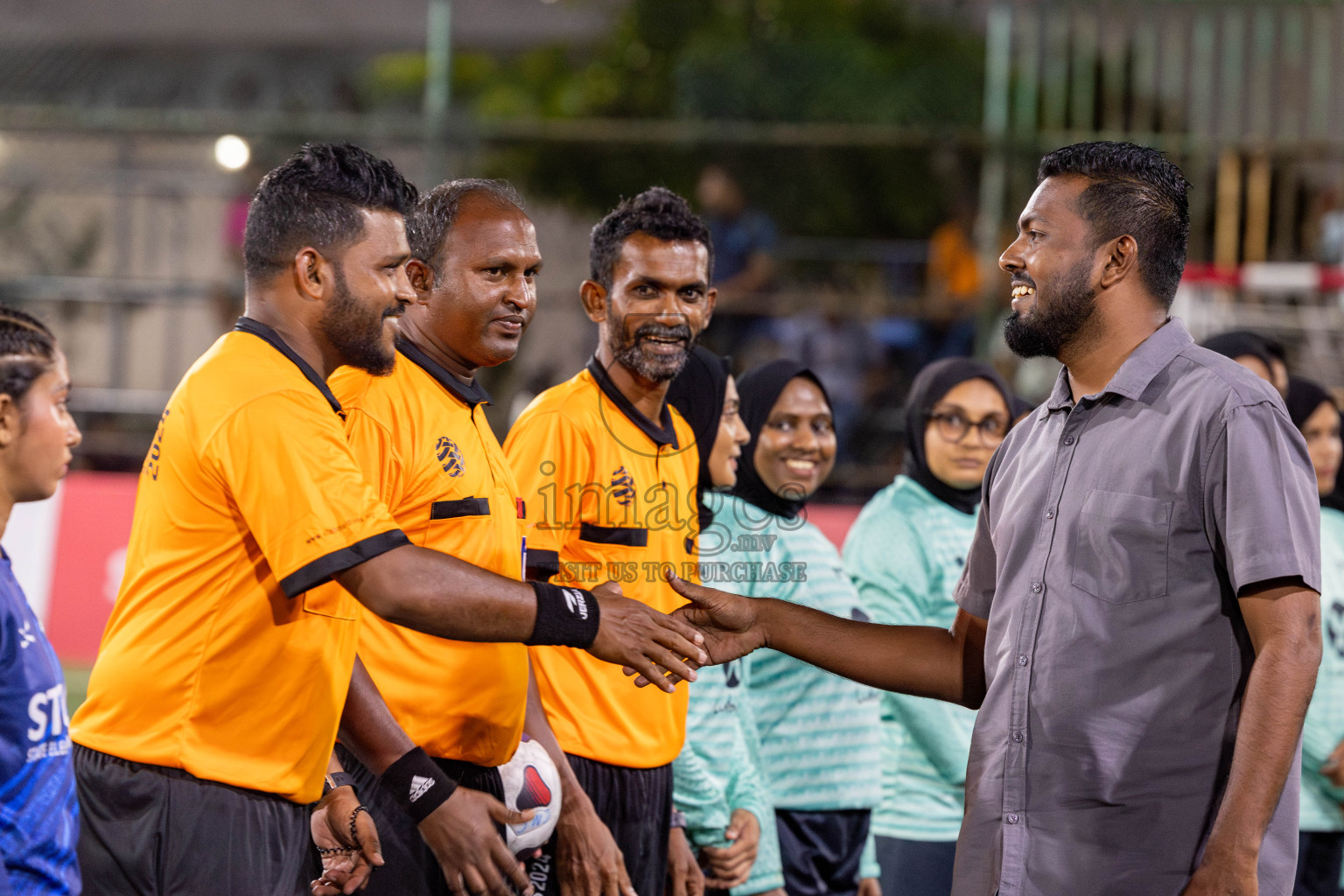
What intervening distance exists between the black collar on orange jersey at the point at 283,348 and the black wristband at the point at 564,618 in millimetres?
626

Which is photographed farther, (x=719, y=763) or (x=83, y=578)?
(x=83, y=578)

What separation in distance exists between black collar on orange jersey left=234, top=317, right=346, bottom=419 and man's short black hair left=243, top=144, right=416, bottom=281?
0.51ft

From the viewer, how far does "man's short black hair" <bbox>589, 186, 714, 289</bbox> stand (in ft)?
14.4

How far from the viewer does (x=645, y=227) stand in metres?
4.36

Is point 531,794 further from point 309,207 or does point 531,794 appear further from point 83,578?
point 83,578

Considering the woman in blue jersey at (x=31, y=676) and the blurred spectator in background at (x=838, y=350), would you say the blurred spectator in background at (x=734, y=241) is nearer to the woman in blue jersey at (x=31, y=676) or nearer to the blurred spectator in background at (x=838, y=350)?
the blurred spectator in background at (x=838, y=350)

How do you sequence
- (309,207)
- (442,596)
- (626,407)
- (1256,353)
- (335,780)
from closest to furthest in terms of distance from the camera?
1. (442,596)
2. (309,207)
3. (335,780)
4. (626,407)
5. (1256,353)

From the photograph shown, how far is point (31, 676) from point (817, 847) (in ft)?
9.35

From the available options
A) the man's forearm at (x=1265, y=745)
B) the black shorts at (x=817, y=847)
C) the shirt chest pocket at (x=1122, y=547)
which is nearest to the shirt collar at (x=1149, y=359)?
the shirt chest pocket at (x=1122, y=547)

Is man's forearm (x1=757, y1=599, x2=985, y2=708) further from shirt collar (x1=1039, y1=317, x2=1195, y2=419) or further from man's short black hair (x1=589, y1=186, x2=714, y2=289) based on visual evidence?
man's short black hair (x1=589, y1=186, x2=714, y2=289)

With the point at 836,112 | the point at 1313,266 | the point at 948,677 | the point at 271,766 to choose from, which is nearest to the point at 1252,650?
the point at 948,677

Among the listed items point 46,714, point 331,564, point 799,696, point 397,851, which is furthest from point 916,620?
point 46,714

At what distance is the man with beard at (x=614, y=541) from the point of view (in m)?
3.87

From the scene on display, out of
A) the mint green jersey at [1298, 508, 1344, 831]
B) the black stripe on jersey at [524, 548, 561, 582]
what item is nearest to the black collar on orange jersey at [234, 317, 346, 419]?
the black stripe on jersey at [524, 548, 561, 582]
